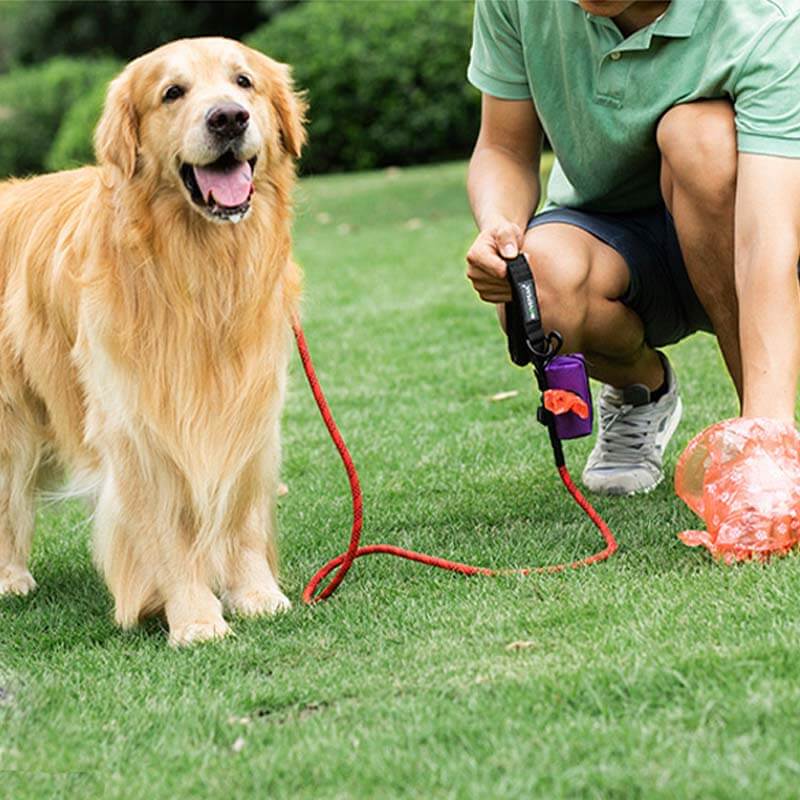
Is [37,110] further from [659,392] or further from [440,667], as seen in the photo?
[440,667]

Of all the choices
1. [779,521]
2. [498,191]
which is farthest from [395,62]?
[779,521]

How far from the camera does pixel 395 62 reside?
15.0 meters

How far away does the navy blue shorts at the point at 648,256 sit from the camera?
3562 mm

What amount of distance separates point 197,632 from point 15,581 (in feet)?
2.60

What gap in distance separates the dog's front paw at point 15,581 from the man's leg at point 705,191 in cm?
174

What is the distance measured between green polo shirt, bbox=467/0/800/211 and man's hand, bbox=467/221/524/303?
0.29m

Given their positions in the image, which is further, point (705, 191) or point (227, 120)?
point (705, 191)

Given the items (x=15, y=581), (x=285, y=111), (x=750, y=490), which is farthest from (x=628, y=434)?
(x=15, y=581)

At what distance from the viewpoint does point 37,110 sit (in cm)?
1852

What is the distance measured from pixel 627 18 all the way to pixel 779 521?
1.19 m

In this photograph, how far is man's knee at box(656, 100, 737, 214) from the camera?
3.10 meters

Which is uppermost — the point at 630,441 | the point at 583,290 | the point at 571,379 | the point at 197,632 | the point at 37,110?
the point at 583,290

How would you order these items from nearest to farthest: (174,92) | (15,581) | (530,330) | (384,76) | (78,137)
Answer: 1. (174,92)
2. (530,330)
3. (15,581)
4. (384,76)
5. (78,137)

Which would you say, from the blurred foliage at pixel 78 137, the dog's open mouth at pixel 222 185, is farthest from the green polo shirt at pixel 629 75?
the blurred foliage at pixel 78 137
